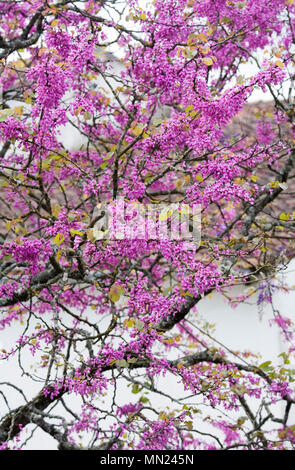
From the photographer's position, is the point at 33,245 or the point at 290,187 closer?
the point at 33,245

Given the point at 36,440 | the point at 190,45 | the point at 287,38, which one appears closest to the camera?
the point at 190,45

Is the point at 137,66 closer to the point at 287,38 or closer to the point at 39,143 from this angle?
the point at 39,143

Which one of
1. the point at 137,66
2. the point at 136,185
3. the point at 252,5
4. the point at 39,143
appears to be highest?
the point at 252,5

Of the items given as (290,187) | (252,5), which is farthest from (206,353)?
(290,187)

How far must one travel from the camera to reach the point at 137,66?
3916 millimetres

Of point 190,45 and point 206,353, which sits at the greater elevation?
point 190,45

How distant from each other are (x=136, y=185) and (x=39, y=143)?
702 mm
